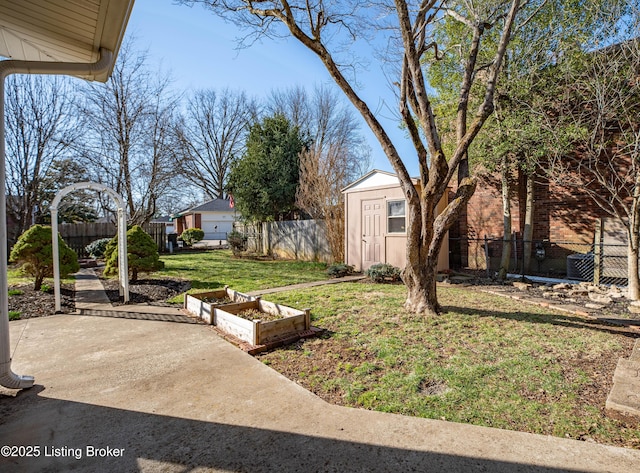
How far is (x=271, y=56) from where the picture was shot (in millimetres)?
7145

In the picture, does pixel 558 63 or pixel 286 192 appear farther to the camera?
pixel 286 192

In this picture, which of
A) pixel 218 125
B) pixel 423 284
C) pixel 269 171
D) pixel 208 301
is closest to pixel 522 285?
pixel 423 284

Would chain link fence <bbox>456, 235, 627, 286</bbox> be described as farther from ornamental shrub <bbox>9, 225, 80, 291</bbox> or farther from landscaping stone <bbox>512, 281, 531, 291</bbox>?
ornamental shrub <bbox>9, 225, 80, 291</bbox>

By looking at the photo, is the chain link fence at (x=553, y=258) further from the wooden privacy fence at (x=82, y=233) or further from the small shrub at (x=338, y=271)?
the wooden privacy fence at (x=82, y=233)

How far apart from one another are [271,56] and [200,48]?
145cm

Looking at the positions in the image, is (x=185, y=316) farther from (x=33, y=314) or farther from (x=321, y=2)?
(x=321, y=2)

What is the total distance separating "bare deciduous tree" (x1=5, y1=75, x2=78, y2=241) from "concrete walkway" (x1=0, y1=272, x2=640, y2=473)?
10.6m

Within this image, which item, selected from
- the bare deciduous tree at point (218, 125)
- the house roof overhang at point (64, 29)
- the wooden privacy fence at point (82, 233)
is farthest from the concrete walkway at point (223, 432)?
the bare deciduous tree at point (218, 125)

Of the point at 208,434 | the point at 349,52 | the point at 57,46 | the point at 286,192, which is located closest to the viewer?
the point at 208,434

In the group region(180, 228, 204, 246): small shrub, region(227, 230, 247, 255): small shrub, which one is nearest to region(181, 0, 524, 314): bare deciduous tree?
region(227, 230, 247, 255): small shrub

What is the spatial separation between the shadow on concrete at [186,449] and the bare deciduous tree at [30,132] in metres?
11.7

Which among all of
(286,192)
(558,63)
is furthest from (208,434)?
(286,192)

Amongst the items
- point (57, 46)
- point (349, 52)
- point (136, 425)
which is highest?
point (349, 52)

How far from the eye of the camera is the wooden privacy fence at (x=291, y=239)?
12906 millimetres
